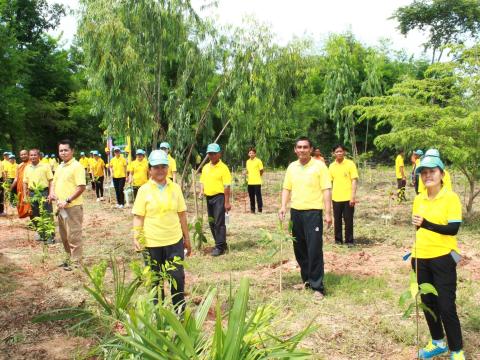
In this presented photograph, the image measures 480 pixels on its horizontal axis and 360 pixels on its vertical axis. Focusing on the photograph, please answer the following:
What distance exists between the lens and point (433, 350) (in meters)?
3.59

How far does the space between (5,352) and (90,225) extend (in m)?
6.67

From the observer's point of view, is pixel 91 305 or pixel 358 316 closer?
pixel 358 316

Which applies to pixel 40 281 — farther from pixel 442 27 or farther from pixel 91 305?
pixel 442 27

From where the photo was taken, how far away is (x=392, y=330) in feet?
13.6

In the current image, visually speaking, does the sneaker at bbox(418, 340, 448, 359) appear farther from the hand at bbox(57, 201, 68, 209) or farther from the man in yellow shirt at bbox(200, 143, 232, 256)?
the hand at bbox(57, 201, 68, 209)

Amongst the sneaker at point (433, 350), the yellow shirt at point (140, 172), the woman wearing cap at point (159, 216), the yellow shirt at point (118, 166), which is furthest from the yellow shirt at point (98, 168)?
the sneaker at point (433, 350)

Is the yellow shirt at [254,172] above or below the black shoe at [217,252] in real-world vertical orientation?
above

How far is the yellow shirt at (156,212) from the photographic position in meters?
4.09

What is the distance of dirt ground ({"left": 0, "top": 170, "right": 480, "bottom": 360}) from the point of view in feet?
12.9

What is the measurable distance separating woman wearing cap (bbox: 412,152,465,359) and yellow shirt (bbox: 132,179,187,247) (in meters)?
2.09

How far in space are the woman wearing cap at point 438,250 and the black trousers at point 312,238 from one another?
4.87 feet

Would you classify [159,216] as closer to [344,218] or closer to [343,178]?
[343,178]

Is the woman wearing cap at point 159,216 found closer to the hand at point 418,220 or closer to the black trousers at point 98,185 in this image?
the hand at point 418,220

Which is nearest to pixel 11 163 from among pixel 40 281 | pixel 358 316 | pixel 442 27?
pixel 40 281
